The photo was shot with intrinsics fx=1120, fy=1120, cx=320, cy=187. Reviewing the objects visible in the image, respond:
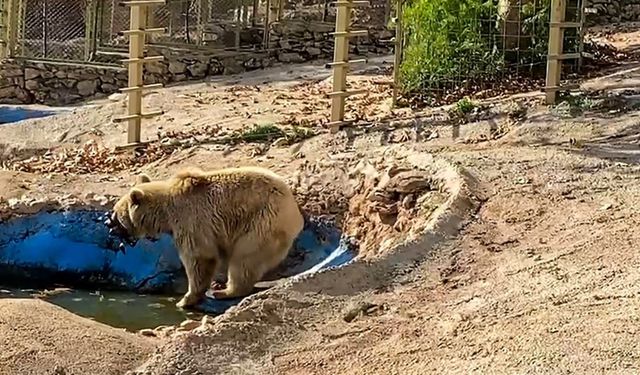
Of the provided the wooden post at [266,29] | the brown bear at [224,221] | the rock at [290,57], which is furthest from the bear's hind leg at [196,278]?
the rock at [290,57]

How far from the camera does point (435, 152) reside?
35.2ft

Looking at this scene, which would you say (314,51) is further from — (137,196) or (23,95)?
(137,196)

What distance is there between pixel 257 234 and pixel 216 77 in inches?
427

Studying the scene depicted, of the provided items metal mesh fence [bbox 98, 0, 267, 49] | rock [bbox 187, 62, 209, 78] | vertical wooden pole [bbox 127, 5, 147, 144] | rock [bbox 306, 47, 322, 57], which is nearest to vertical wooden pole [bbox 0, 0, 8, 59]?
metal mesh fence [bbox 98, 0, 267, 49]

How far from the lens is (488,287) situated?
7.04 metres

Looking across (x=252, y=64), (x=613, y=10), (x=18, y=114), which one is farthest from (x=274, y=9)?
(x=613, y=10)

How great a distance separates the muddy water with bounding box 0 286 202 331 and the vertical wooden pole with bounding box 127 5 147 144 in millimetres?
3591

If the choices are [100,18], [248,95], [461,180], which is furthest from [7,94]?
[461,180]

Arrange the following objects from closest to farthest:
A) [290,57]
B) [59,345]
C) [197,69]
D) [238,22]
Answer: [59,345]
[197,69]
[238,22]
[290,57]

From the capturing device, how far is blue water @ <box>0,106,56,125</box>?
16.9 meters

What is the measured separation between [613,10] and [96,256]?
17.5m

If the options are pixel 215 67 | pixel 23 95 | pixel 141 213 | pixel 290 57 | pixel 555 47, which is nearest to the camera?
pixel 141 213

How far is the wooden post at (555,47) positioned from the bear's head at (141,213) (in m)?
4.76

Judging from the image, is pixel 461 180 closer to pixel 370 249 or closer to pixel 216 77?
pixel 370 249
